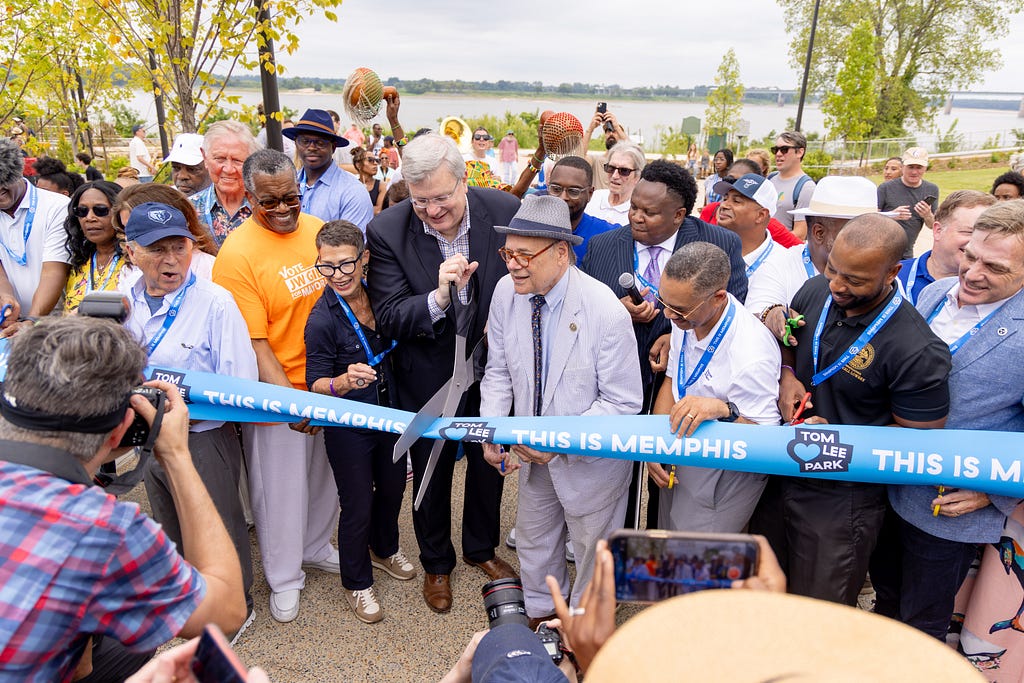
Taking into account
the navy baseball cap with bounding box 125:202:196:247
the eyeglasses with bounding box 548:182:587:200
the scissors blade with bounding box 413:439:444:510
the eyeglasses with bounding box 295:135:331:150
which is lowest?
the scissors blade with bounding box 413:439:444:510

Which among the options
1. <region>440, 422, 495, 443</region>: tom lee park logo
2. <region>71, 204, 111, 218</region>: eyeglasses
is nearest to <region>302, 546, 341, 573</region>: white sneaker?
<region>440, 422, 495, 443</region>: tom lee park logo

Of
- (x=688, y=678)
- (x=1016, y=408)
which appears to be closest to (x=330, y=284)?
(x=688, y=678)

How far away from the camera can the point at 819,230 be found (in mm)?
3979

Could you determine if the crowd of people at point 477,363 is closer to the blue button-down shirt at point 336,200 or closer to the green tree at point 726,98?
the blue button-down shirt at point 336,200

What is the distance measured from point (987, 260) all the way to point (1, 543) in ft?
11.7

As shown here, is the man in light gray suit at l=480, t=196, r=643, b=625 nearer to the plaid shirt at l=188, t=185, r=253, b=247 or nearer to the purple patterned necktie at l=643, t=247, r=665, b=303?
the purple patterned necktie at l=643, t=247, r=665, b=303

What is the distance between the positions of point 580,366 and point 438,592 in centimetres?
184

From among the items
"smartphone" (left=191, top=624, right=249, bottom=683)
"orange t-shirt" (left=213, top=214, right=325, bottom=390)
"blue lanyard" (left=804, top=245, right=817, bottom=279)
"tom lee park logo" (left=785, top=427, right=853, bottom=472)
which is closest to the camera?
"smartphone" (left=191, top=624, right=249, bottom=683)

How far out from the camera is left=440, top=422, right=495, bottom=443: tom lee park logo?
3332 mm

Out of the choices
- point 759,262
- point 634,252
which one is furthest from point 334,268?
point 759,262

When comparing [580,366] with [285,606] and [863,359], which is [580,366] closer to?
[863,359]

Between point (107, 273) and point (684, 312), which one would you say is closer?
point (684, 312)

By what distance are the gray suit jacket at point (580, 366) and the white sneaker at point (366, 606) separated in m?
1.43

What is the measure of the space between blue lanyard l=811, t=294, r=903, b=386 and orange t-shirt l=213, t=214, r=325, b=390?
2710mm
